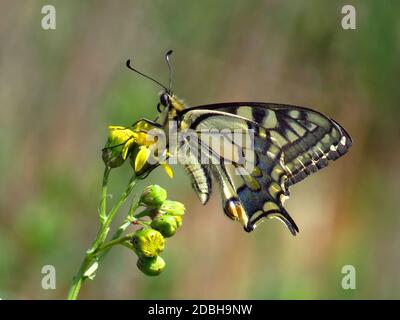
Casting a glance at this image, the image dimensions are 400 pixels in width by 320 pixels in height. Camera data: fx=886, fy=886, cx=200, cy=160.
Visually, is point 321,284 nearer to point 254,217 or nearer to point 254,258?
point 254,258

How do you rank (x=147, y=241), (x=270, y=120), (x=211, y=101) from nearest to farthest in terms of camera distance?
(x=147, y=241)
(x=270, y=120)
(x=211, y=101)

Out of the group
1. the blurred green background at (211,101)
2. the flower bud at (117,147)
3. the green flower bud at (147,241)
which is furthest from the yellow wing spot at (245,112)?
the blurred green background at (211,101)

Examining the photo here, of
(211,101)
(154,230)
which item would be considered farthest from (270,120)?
(211,101)

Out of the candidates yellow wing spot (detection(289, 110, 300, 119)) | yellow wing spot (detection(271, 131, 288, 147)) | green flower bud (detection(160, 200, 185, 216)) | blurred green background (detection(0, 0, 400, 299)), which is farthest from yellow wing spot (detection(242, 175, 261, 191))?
blurred green background (detection(0, 0, 400, 299))

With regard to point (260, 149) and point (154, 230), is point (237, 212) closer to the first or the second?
point (260, 149)

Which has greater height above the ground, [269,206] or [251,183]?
[251,183]

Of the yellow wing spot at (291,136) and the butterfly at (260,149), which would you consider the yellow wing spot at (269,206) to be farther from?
the yellow wing spot at (291,136)

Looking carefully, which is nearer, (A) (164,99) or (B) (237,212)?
(B) (237,212)
